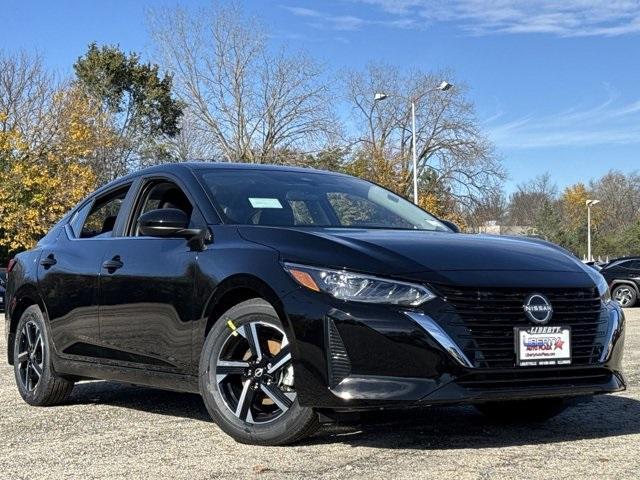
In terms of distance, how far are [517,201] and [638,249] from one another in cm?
2230

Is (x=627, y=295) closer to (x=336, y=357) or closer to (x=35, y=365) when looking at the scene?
(x=35, y=365)

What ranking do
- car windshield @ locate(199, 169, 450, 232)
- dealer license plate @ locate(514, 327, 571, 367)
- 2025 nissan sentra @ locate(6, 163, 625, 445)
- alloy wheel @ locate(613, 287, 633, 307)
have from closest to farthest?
2025 nissan sentra @ locate(6, 163, 625, 445) → dealer license plate @ locate(514, 327, 571, 367) → car windshield @ locate(199, 169, 450, 232) → alloy wheel @ locate(613, 287, 633, 307)

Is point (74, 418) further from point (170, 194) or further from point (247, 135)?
point (247, 135)

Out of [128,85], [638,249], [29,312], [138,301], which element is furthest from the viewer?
[638,249]

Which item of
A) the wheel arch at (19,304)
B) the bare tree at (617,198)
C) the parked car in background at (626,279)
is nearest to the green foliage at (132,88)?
the parked car in background at (626,279)

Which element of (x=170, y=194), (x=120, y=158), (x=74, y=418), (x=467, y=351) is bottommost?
(x=74, y=418)

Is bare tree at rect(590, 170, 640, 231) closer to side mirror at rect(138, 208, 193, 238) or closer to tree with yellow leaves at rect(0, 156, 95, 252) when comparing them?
tree with yellow leaves at rect(0, 156, 95, 252)

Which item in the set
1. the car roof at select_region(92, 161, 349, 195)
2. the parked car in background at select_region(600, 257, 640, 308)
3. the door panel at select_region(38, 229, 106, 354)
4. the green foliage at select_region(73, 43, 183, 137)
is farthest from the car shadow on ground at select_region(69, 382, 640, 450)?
the green foliage at select_region(73, 43, 183, 137)

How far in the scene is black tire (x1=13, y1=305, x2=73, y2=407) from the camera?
6.38 metres

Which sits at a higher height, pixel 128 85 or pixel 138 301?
pixel 128 85

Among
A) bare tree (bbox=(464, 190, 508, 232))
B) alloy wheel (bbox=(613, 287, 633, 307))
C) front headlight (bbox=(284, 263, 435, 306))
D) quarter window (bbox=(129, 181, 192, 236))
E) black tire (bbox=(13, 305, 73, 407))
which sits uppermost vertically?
bare tree (bbox=(464, 190, 508, 232))

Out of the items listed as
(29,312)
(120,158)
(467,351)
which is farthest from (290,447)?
(120,158)

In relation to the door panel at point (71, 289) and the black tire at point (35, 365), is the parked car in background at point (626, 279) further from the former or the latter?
the door panel at point (71, 289)

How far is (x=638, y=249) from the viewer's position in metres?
77.9
